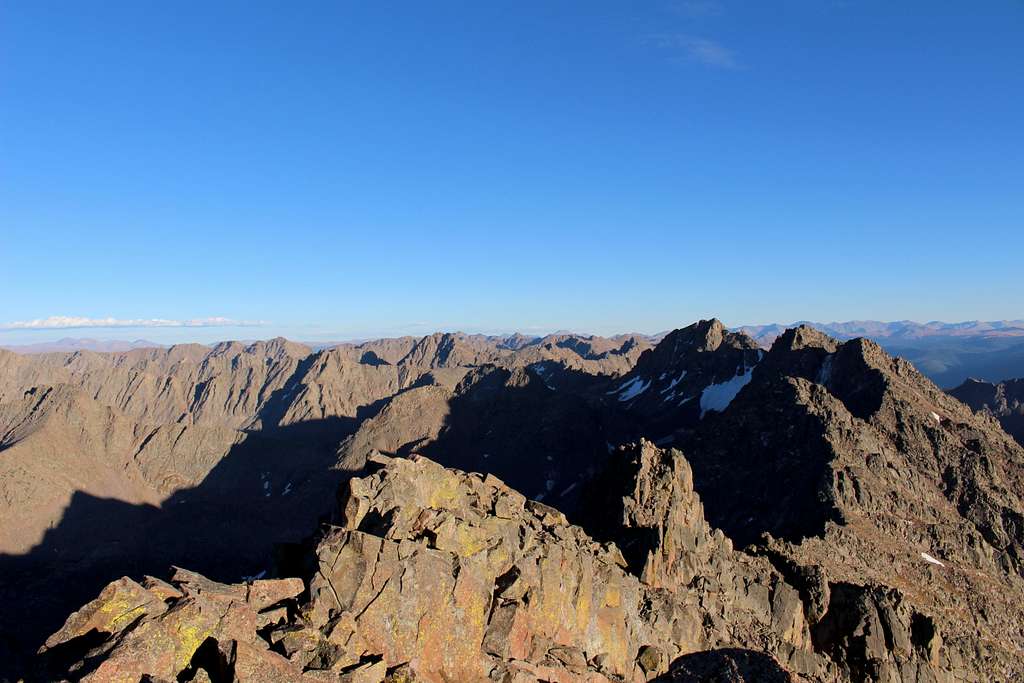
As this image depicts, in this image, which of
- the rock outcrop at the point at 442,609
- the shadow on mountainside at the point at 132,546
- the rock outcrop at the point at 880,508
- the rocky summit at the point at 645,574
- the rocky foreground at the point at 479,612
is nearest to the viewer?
the rock outcrop at the point at 442,609

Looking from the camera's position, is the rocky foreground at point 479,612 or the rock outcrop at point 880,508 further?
the rock outcrop at point 880,508

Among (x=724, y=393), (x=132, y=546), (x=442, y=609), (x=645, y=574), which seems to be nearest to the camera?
(x=442, y=609)

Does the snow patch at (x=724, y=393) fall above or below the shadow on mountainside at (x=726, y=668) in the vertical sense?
above

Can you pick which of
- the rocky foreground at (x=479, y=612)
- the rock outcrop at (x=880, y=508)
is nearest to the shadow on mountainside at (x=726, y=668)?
the rocky foreground at (x=479, y=612)

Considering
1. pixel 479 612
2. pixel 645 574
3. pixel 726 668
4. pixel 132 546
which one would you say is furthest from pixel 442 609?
pixel 132 546

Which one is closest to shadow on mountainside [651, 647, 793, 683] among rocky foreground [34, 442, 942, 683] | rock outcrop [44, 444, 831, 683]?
rocky foreground [34, 442, 942, 683]

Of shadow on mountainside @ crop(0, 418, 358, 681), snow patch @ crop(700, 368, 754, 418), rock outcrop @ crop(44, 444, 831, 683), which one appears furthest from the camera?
snow patch @ crop(700, 368, 754, 418)

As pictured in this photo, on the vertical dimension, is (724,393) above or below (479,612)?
below

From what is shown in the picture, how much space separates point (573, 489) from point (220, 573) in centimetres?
8905

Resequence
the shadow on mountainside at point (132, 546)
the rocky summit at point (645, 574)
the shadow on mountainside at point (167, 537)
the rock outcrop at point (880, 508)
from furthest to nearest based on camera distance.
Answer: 1. the shadow on mountainside at point (167, 537)
2. the shadow on mountainside at point (132, 546)
3. the rock outcrop at point (880, 508)
4. the rocky summit at point (645, 574)

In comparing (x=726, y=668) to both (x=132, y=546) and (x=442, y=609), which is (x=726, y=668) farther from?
(x=132, y=546)

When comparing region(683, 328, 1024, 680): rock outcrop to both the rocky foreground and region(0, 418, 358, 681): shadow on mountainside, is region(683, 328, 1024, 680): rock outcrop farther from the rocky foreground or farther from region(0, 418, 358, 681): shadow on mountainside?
region(0, 418, 358, 681): shadow on mountainside

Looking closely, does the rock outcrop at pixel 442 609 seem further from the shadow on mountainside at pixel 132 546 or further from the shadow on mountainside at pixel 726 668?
the shadow on mountainside at pixel 132 546

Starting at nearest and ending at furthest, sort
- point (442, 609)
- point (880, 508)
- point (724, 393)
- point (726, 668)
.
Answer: point (442, 609) < point (726, 668) < point (880, 508) < point (724, 393)
